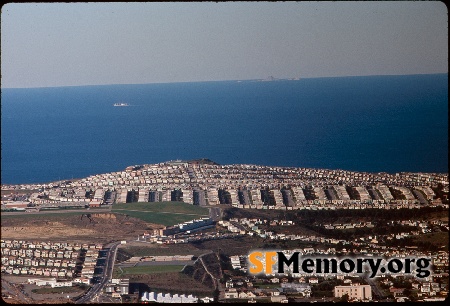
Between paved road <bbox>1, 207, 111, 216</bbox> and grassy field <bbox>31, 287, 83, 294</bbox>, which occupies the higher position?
paved road <bbox>1, 207, 111, 216</bbox>

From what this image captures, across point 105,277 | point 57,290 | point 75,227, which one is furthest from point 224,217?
point 57,290

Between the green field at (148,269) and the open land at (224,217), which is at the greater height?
the open land at (224,217)

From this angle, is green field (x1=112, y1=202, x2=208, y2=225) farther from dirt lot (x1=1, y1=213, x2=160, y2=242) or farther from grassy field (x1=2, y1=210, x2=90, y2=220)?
grassy field (x1=2, y1=210, x2=90, y2=220)

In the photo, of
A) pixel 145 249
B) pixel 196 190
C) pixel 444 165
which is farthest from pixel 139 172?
pixel 444 165

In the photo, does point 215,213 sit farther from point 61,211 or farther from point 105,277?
point 105,277

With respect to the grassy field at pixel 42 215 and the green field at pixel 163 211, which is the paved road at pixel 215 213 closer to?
the green field at pixel 163 211

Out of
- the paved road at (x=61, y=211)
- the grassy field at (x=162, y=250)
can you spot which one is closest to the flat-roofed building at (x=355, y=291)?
the grassy field at (x=162, y=250)

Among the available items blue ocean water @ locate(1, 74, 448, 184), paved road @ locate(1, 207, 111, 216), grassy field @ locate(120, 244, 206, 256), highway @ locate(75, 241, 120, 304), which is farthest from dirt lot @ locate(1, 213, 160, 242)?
blue ocean water @ locate(1, 74, 448, 184)
